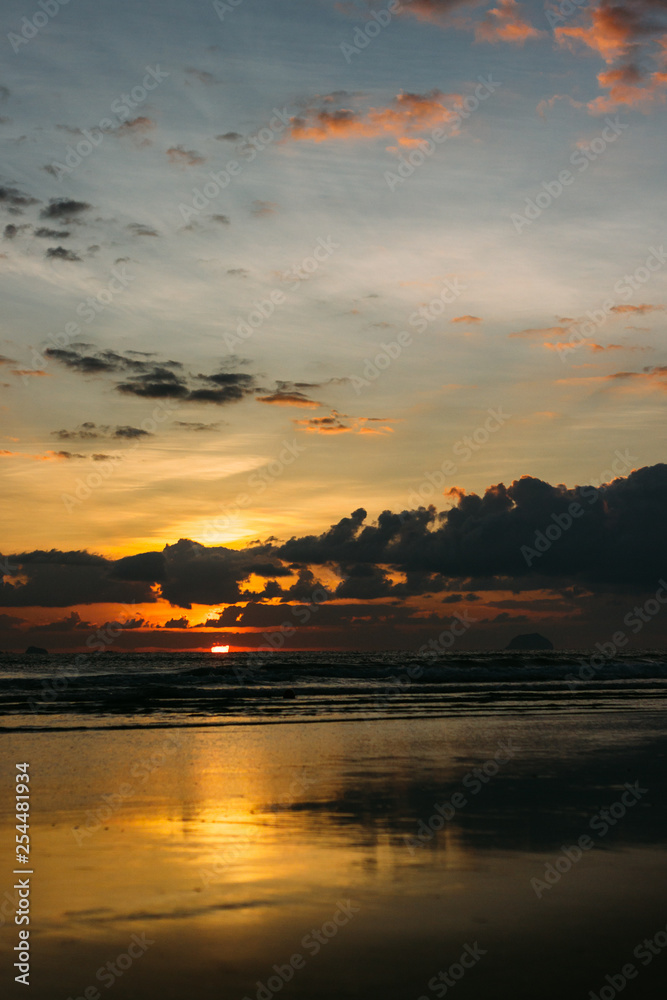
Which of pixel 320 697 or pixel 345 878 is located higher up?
pixel 345 878

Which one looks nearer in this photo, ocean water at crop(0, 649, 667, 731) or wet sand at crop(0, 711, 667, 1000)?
wet sand at crop(0, 711, 667, 1000)

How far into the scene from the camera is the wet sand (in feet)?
24.0

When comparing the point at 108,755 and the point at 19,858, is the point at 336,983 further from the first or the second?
the point at 108,755

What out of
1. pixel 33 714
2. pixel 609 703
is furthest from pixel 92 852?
pixel 609 703

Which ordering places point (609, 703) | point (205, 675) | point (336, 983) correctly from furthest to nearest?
point (205, 675) → point (609, 703) → point (336, 983)

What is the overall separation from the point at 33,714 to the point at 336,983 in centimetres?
2971

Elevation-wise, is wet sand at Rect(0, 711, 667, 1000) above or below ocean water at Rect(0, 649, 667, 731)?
above

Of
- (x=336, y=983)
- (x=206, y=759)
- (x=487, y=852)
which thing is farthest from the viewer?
(x=206, y=759)

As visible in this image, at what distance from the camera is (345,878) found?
1000 centimetres

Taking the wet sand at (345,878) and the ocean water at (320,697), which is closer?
the wet sand at (345,878)

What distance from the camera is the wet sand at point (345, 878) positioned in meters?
7.30

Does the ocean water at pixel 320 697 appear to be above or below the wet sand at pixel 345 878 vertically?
below

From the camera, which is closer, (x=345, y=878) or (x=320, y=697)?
(x=345, y=878)

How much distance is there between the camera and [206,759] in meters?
20.4
